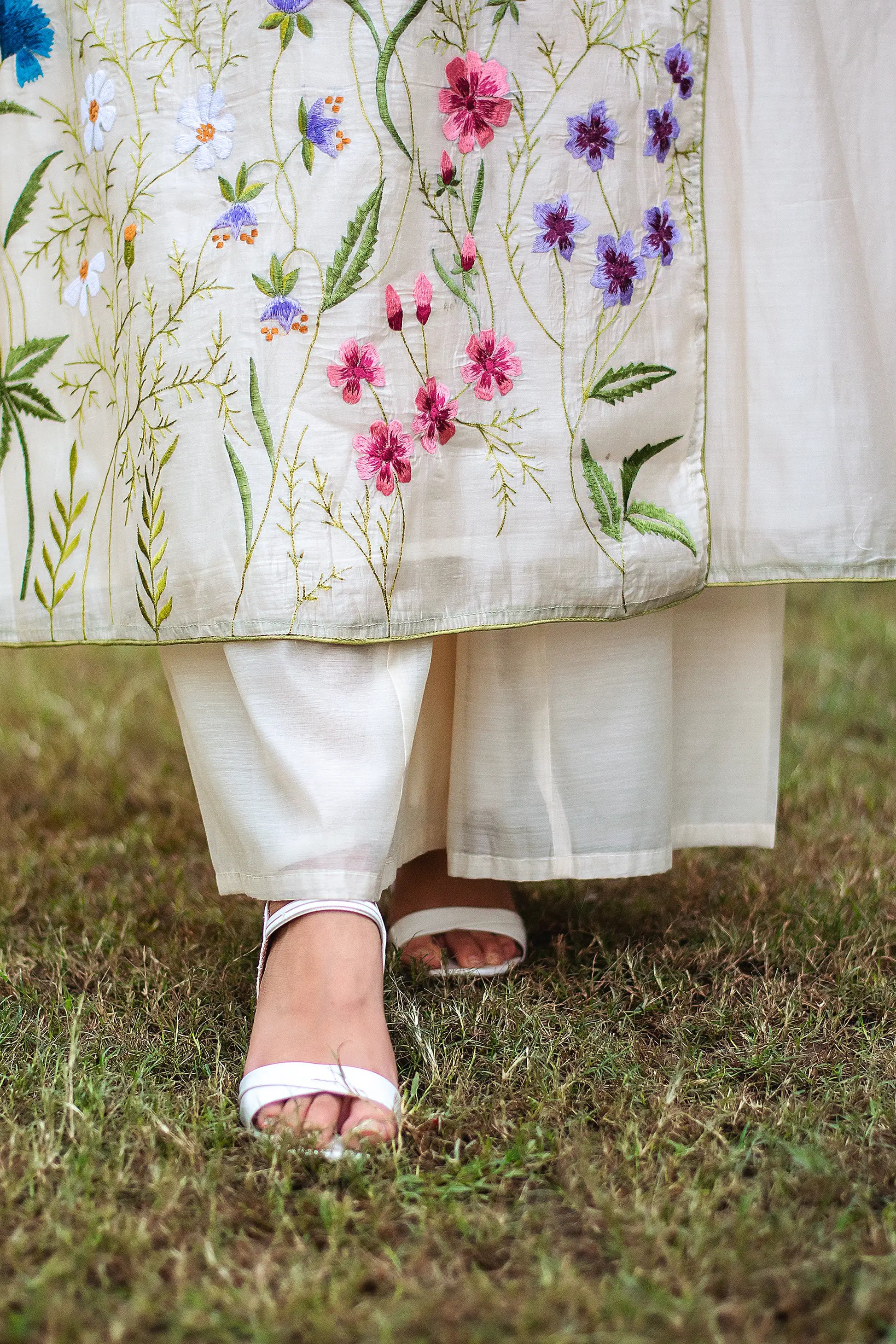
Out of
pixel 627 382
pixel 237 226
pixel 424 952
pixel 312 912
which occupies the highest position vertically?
pixel 237 226

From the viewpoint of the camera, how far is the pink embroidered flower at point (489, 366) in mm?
948

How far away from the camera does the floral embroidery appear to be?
0.99 metres

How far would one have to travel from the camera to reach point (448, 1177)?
82cm

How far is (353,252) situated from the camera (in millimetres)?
896

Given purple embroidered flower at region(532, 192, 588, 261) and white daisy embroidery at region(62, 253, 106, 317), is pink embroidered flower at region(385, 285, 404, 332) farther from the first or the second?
white daisy embroidery at region(62, 253, 106, 317)

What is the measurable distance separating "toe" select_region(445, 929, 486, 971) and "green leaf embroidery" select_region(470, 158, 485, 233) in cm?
66

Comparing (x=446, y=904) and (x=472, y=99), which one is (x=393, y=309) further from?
(x=446, y=904)

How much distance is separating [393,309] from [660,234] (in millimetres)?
246

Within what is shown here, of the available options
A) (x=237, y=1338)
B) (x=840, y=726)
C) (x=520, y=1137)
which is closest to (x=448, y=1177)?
(x=520, y=1137)

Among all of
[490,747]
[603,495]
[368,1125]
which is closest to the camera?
[368,1125]

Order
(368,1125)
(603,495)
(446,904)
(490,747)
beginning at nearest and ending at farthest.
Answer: (368,1125) < (603,495) < (490,747) < (446,904)

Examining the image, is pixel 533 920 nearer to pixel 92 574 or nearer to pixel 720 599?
pixel 720 599

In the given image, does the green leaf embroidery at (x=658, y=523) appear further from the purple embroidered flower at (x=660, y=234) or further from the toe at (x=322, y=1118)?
the toe at (x=322, y=1118)

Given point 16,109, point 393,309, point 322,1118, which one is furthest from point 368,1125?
point 16,109
